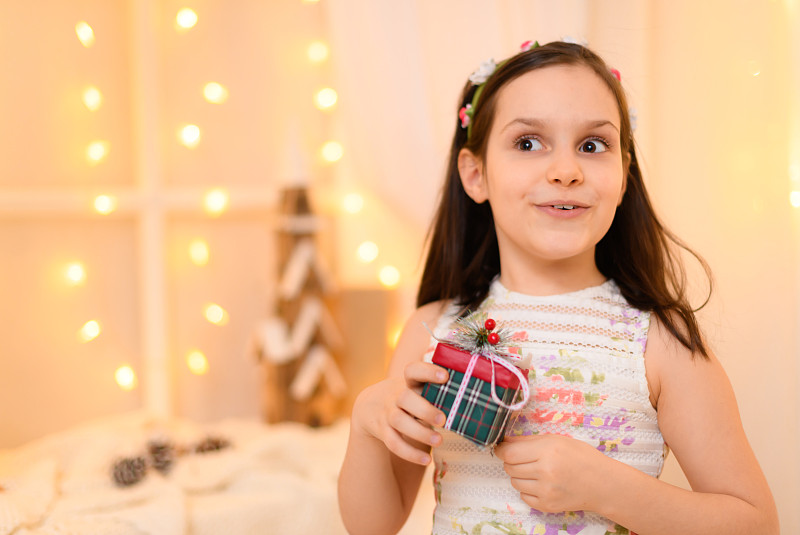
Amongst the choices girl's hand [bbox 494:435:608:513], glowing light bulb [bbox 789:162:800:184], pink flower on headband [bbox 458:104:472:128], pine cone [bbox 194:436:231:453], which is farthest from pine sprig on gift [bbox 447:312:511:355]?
pine cone [bbox 194:436:231:453]

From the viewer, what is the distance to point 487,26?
4.79ft

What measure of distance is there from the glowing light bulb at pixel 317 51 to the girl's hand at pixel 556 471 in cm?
147

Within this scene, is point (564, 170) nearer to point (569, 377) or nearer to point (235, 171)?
point (569, 377)

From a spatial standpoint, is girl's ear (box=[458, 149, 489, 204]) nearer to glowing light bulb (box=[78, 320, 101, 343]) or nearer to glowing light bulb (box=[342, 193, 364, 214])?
glowing light bulb (box=[342, 193, 364, 214])

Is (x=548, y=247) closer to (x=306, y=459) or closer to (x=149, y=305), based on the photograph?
(x=306, y=459)

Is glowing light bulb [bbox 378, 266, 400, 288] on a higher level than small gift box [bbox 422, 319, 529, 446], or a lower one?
lower

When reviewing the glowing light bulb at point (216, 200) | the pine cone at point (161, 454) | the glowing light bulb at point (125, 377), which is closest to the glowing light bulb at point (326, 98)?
the glowing light bulb at point (216, 200)

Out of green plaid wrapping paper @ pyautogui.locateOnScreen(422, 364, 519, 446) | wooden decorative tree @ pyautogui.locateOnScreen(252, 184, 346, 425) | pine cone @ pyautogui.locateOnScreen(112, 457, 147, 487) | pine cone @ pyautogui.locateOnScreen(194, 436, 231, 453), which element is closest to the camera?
green plaid wrapping paper @ pyautogui.locateOnScreen(422, 364, 519, 446)

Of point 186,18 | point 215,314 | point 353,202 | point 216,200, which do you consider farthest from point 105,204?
point 353,202

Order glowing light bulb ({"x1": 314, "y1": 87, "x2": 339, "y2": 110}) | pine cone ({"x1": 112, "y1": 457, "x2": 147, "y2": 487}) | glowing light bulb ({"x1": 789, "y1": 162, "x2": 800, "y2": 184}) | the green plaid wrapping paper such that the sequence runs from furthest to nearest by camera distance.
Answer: glowing light bulb ({"x1": 314, "y1": 87, "x2": 339, "y2": 110}) < pine cone ({"x1": 112, "y1": 457, "x2": 147, "y2": 487}) < glowing light bulb ({"x1": 789, "y1": 162, "x2": 800, "y2": 184}) < the green plaid wrapping paper

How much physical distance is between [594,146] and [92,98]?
4.72 ft

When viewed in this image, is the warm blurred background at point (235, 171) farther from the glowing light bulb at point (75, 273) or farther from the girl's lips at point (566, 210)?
the girl's lips at point (566, 210)

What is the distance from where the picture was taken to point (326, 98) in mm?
2006

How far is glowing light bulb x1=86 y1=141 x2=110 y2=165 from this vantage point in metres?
1.84
